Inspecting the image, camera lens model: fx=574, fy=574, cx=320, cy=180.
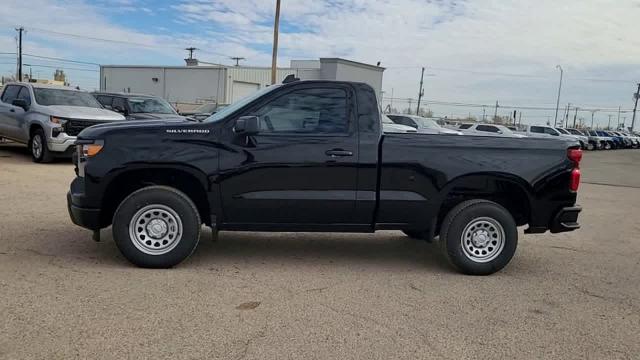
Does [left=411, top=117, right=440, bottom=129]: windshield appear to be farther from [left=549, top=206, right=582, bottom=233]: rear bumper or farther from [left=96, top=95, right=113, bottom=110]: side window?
[left=549, top=206, right=582, bottom=233]: rear bumper

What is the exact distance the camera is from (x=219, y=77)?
1914 inches

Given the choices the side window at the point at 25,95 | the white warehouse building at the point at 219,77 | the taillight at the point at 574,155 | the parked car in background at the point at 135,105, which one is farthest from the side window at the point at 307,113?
the white warehouse building at the point at 219,77

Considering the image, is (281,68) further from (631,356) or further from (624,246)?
(631,356)

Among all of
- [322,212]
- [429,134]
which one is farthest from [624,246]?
[322,212]

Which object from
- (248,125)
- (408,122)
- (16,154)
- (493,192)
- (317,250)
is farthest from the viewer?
(408,122)

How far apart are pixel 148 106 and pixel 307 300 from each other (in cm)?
1316

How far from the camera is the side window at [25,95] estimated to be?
45.4ft

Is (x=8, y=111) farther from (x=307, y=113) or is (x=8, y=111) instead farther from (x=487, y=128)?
(x=487, y=128)

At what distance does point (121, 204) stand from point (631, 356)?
444cm

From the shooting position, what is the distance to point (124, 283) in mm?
5102

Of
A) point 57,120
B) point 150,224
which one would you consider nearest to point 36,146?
point 57,120

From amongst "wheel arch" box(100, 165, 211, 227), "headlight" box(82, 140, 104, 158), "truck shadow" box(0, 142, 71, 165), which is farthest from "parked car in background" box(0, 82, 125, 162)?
"headlight" box(82, 140, 104, 158)

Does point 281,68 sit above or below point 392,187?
above

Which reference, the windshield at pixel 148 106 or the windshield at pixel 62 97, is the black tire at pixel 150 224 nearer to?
the windshield at pixel 62 97
